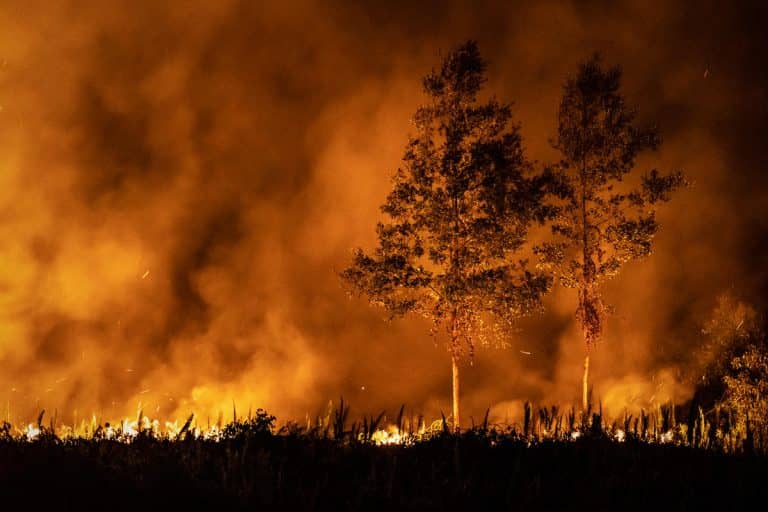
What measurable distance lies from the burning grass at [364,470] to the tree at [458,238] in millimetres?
11872

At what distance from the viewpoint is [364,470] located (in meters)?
9.72

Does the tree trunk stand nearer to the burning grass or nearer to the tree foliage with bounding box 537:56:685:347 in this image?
the tree foliage with bounding box 537:56:685:347

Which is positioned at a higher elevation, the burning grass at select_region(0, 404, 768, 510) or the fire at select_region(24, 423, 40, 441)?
the fire at select_region(24, 423, 40, 441)

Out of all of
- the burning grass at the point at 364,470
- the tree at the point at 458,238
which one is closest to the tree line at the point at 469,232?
the tree at the point at 458,238

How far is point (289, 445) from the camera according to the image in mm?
10984

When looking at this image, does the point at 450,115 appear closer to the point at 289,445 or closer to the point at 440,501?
the point at 289,445

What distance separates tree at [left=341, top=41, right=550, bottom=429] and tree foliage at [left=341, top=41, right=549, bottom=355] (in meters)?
0.03

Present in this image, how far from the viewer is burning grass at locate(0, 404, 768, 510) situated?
7.74m

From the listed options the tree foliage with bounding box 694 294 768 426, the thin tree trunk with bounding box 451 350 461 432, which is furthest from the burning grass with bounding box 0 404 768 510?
the tree foliage with bounding box 694 294 768 426

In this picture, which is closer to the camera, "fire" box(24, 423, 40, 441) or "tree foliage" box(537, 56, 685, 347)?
"fire" box(24, 423, 40, 441)

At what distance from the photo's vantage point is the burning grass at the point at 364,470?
25.4 feet


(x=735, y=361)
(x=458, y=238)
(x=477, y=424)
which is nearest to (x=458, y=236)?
(x=458, y=238)

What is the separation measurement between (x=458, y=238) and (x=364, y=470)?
52.2 feet

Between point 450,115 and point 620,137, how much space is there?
5788mm
